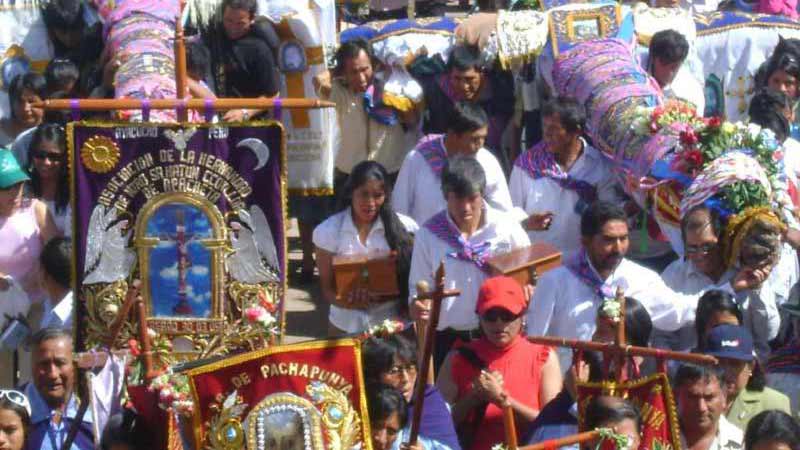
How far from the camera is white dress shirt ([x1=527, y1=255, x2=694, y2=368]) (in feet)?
27.9

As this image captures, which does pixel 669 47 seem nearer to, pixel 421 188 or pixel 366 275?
pixel 421 188

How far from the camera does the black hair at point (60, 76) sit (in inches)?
412

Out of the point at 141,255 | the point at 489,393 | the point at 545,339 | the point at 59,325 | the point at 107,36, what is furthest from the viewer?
the point at 107,36

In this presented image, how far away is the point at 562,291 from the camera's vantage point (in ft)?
28.1

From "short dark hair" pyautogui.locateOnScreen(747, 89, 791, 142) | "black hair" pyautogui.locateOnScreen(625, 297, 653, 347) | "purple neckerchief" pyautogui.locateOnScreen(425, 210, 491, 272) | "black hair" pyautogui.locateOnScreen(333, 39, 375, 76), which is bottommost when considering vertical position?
"black hair" pyautogui.locateOnScreen(625, 297, 653, 347)

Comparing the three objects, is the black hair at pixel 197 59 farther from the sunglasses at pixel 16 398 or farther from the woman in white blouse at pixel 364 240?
the sunglasses at pixel 16 398

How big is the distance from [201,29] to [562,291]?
3155 mm

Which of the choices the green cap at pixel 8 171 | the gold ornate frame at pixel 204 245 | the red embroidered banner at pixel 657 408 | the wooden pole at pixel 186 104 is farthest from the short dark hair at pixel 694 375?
the green cap at pixel 8 171

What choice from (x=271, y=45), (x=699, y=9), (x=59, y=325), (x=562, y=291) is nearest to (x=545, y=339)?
(x=562, y=291)

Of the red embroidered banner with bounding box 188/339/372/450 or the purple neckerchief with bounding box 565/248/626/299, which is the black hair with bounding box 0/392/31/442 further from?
the purple neckerchief with bounding box 565/248/626/299

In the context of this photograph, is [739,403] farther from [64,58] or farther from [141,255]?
[64,58]

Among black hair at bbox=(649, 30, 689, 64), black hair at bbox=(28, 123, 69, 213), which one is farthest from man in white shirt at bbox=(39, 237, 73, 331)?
black hair at bbox=(649, 30, 689, 64)

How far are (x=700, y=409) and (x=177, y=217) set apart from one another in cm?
205

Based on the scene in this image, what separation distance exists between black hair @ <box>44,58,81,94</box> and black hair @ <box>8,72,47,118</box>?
0.04 m
